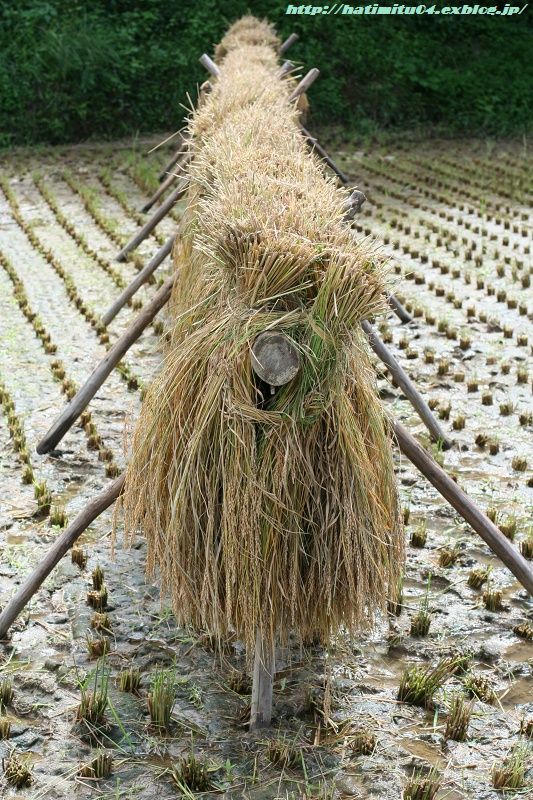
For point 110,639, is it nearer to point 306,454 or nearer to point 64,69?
point 306,454

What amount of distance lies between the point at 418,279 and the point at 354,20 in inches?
290

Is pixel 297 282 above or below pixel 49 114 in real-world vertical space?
below

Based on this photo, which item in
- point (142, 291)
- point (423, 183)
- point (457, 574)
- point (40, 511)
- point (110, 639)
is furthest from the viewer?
point (423, 183)

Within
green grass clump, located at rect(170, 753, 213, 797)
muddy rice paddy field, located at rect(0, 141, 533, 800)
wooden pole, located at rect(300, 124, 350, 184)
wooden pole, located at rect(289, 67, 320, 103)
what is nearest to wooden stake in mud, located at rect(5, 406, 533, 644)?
muddy rice paddy field, located at rect(0, 141, 533, 800)

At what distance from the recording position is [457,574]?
3855 millimetres

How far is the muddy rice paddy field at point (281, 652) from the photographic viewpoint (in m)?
2.74

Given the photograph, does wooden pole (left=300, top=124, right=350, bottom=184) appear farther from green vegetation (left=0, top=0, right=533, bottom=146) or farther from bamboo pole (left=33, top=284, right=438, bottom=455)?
green vegetation (left=0, top=0, right=533, bottom=146)

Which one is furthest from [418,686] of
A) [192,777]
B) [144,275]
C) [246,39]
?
[246,39]

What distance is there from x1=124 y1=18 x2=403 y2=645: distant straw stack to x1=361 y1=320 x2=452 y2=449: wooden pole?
1.28 m

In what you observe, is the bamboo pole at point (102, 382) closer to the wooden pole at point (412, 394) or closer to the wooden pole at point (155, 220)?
the wooden pole at point (412, 394)

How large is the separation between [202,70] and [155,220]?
7451 millimetres

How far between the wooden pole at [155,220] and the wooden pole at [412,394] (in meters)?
1.45

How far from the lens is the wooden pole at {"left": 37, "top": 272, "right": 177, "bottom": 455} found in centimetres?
457

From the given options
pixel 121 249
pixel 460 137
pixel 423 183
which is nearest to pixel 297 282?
pixel 121 249
